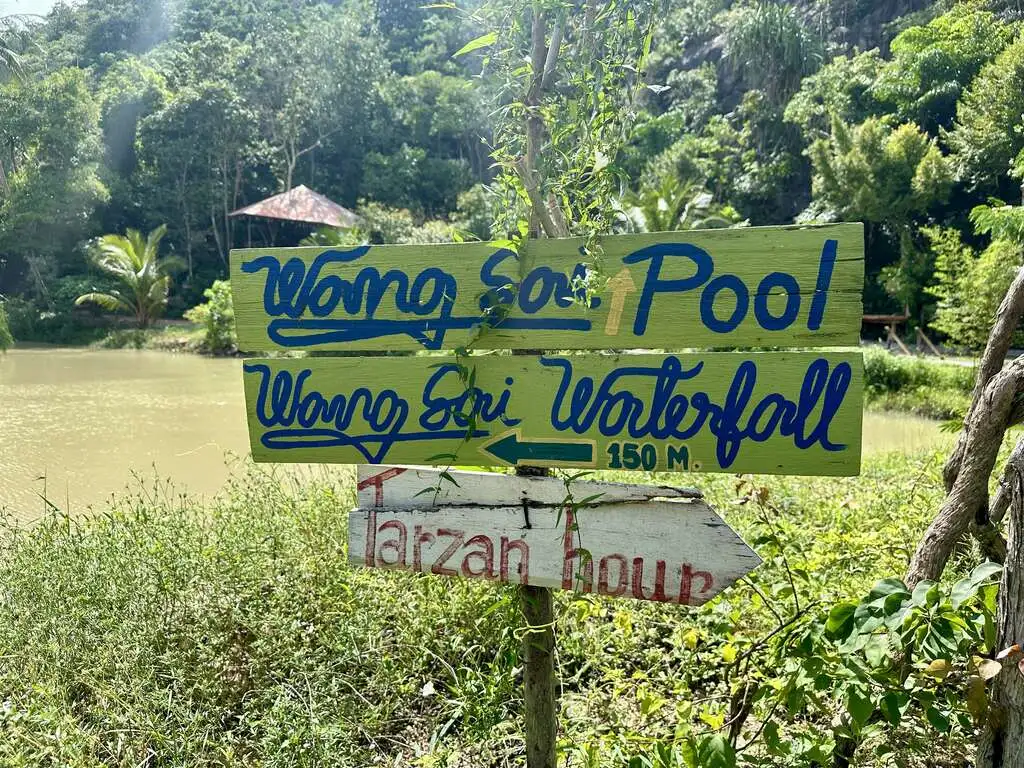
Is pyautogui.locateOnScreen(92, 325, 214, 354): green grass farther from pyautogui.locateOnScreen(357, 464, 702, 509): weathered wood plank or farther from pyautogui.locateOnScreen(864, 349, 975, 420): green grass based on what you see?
pyautogui.locateOnScreen(357, 464, 702, 509): weathered wood plank

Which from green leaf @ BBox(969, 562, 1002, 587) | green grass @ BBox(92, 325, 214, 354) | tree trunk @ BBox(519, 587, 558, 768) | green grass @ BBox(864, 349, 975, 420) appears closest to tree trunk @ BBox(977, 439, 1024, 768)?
green leaf @ BBox(969, 562, 1002, 587)

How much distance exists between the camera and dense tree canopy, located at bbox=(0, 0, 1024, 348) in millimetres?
15484

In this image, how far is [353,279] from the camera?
1311 mm

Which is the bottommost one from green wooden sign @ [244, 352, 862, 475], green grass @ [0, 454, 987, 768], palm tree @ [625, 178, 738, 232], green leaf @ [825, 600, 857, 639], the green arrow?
green grass @ [0, 454, 987, 768]

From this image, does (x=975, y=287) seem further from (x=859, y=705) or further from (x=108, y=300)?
(x=108, y=300)

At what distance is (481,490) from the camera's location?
1278 millimetres

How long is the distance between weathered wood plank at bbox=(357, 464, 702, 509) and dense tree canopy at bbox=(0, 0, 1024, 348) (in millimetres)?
10970

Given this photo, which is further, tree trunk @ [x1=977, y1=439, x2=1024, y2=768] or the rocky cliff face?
the rocky cliff face

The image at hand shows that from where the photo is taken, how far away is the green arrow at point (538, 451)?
49.0 inches

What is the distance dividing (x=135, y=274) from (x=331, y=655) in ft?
64.7

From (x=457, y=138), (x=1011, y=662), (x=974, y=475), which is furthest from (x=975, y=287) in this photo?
(x=457, y=138)

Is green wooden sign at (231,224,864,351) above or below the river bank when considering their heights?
above

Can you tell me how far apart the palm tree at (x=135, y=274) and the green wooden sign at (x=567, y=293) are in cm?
1971

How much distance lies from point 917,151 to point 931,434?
439 inches
